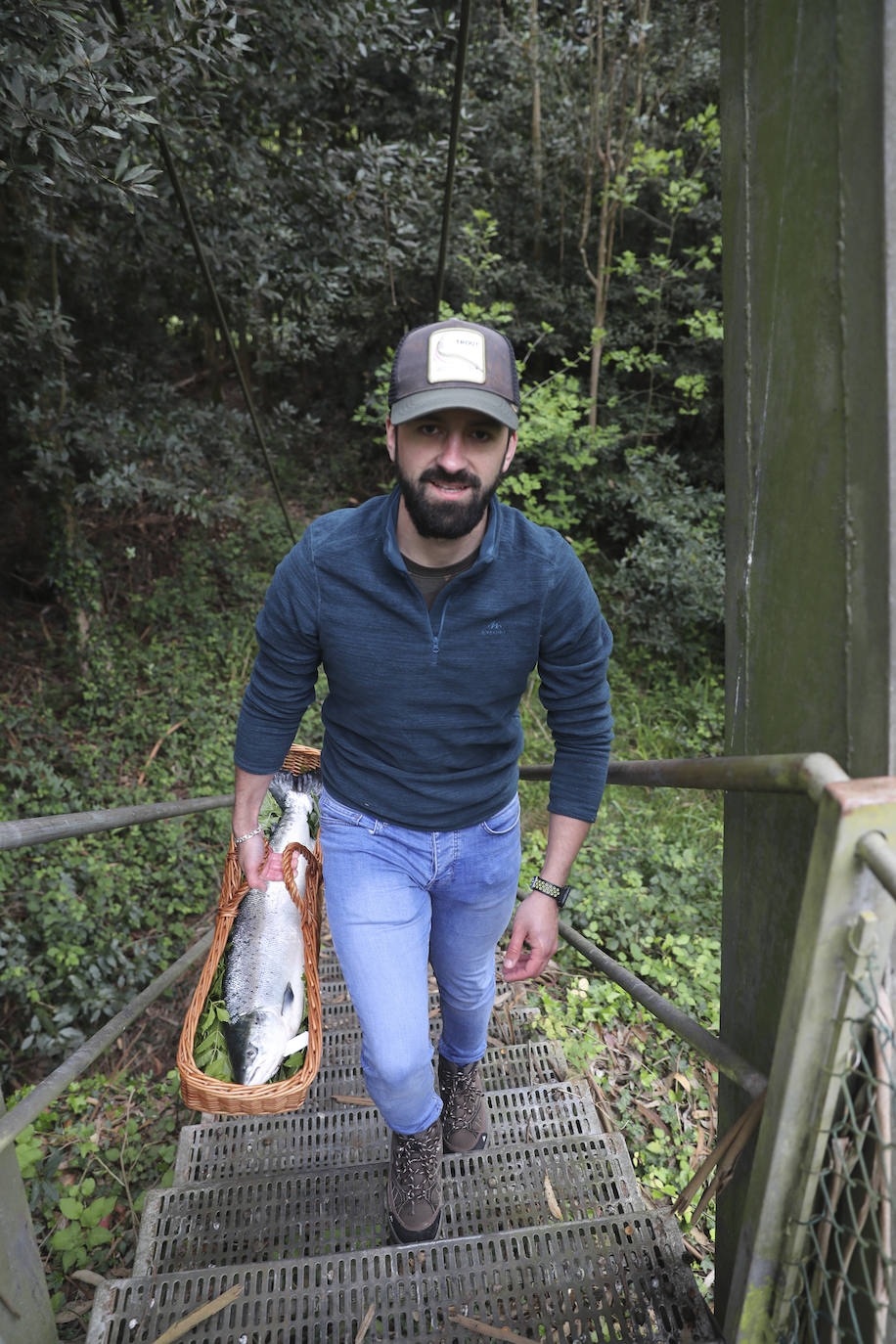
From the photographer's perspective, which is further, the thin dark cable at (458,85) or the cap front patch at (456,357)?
the thin dark cable at (458,85)

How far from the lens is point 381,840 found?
6.16ft

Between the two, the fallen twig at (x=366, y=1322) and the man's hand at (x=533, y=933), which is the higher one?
the man's hand at (x=533, y=933)

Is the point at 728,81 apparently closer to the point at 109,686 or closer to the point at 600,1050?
the point at 600,1050

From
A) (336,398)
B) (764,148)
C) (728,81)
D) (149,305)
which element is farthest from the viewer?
(336,398)

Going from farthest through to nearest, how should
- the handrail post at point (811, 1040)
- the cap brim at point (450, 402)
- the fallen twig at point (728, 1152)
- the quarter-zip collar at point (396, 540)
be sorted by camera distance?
1. the quarter-zip collar at point (396, 540)
2. the cap brim at point (450, 402)
3. the fallen twig at point (728, 1152)
4. the handrail post at point (811, 1040)

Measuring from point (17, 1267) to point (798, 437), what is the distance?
5.74 ft

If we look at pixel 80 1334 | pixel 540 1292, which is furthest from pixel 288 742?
pixel 80 1334

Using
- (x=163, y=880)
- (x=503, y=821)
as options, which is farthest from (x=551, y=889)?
(x=163, y=880)

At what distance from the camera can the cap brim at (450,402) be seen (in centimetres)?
162

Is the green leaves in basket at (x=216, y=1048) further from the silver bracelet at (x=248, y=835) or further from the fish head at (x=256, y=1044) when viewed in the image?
the silver bracelet at (x=248, y=835)

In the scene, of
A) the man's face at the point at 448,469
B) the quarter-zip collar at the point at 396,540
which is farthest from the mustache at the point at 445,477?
the quarter-zip collar at the point at 396,540

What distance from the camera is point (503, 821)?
200cm

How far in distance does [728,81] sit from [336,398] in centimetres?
935

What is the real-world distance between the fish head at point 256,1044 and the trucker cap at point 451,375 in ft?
5.05
